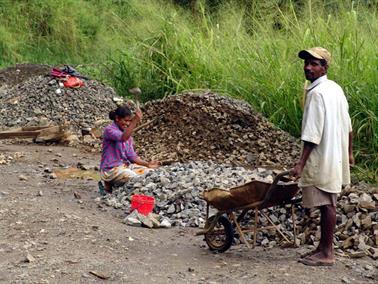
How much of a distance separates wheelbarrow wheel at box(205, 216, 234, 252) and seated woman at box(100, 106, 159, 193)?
1917 millimetres

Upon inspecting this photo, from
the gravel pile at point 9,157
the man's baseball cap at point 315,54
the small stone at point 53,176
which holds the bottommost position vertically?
the gravel pile at point 9,157

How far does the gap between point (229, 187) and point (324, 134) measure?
204cm

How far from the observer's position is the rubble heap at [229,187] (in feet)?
19.1

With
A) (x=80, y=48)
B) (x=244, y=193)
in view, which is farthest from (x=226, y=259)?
(x=80, y=48)

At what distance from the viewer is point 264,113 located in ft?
33.9

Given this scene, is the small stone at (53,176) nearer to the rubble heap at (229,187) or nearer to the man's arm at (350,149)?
the rubble heap at (229,187)

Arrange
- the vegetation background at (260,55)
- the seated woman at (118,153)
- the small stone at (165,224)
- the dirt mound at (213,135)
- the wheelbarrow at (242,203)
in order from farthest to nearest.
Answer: the dirt mound at (213,135), the vegetation background at (260,55), the seated woman at (118,153), the small stone at (165,224), the wheelbarrow at (242,203)

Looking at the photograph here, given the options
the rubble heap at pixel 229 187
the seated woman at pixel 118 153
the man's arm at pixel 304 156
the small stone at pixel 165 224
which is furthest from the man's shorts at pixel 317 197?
the seated woman at pixel 118 153

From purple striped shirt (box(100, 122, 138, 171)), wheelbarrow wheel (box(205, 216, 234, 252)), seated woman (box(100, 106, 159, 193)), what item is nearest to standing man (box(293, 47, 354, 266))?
wheelbarrow wheel (box(205, 216, 234, 252))

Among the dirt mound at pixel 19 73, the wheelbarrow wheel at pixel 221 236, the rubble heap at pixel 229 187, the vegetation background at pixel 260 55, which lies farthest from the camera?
the dirt mound at pixel 19 73

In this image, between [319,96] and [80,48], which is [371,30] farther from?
[80,48]

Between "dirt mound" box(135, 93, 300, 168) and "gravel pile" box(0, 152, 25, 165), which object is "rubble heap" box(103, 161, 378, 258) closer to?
"dirt mound" box(135, 93, 300, 168)

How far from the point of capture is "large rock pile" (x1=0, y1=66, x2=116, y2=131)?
42.7 ft

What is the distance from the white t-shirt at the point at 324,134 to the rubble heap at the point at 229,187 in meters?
0.80
